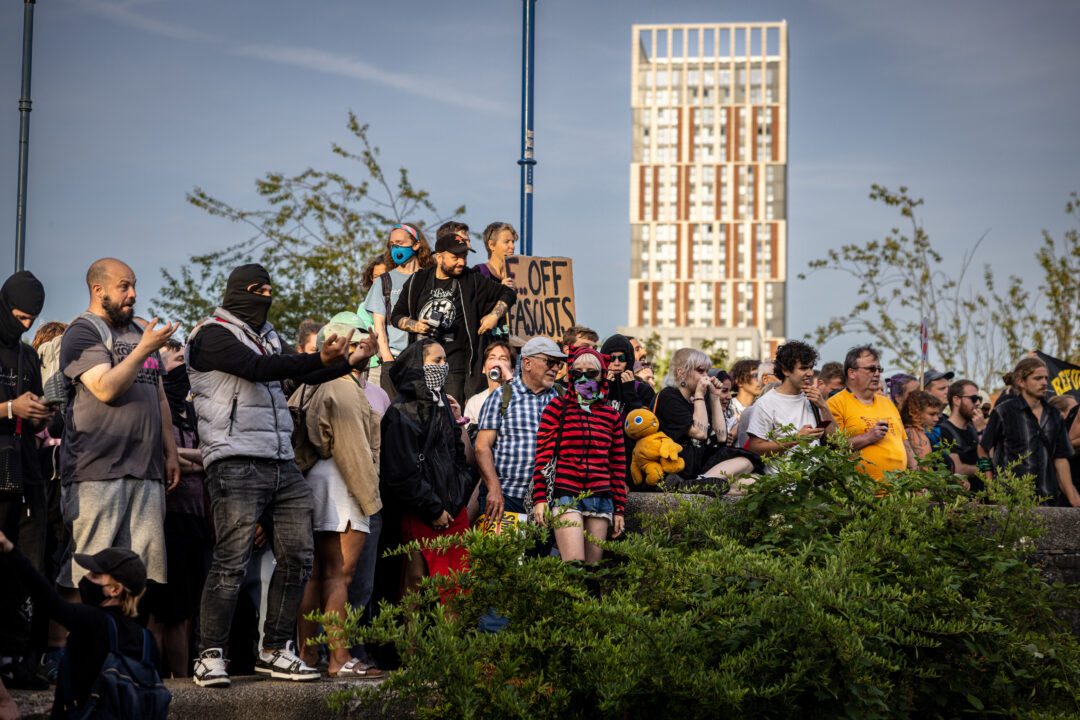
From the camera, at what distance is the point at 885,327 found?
98.5 feet

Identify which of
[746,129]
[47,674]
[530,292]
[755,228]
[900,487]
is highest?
[746,129]

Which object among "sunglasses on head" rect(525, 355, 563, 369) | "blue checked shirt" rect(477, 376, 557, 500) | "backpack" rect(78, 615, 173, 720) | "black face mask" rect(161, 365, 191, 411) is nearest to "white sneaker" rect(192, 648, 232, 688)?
"backpack" rect(78, 615, 173, 720)

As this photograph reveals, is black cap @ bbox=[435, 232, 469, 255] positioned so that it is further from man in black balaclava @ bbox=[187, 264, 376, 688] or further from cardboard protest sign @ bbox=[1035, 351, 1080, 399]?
cardboard protest sign @ bbox=[1035, 351, 1080, 399]

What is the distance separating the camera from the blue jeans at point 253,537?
5906 millimetres

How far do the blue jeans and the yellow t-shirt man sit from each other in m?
4.47

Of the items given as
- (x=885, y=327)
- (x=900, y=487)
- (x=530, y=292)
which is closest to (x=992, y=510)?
(x=900, y=487)

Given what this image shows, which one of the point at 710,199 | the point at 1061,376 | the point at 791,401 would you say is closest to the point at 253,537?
the point at 791,401

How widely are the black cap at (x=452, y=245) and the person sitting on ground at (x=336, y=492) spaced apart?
2.43 metres

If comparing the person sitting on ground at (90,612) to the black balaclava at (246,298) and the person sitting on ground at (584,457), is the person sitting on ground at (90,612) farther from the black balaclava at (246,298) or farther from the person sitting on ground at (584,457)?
the person sitting on ground at (584,457)

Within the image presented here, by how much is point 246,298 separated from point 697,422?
147 inches

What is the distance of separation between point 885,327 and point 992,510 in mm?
22929

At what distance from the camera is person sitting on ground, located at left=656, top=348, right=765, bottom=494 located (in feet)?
28.8

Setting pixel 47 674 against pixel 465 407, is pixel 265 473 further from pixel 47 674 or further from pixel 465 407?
pixel 465 407

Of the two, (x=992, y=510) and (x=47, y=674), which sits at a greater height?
(x=992, y=510)
